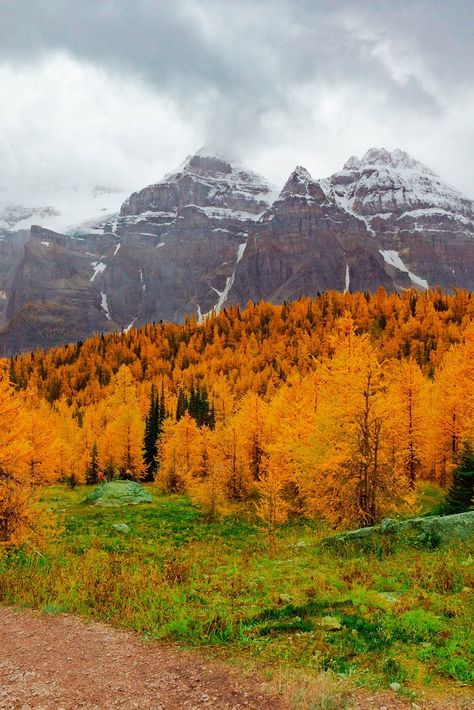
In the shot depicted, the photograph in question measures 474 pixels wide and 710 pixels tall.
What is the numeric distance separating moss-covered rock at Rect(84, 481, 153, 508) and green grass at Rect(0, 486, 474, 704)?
2306 cm

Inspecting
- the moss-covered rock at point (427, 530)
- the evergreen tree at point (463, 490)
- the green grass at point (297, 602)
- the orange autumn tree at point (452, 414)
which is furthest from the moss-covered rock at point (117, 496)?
the moss-covered rock at point (427, 530)

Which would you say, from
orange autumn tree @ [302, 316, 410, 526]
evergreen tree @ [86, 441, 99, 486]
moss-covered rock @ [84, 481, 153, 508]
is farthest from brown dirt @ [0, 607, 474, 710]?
evergreen tree @ [86, 441, 99, 486]

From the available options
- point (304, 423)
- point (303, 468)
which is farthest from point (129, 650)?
point (304, 423)

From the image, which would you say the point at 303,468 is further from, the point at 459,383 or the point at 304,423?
the point at 459,383

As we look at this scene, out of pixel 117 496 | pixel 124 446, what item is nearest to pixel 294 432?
pixel 117 496

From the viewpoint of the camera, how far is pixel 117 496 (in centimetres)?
3925

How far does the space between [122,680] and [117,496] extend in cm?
3434

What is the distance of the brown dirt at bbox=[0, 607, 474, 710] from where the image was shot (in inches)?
236

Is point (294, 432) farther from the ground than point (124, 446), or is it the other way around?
point (294, 432)

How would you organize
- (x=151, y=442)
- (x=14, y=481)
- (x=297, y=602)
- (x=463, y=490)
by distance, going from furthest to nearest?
(x=151, y=442)
(x=463, y=490)
(x=14, y=481)
(x=297, y=602)

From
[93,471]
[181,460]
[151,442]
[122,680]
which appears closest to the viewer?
[122,680]

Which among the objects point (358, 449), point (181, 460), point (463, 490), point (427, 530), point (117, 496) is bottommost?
point (117, 496)

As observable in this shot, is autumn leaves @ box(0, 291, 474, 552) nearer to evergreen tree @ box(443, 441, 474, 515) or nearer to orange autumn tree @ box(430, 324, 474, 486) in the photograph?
orange autumn tree @ box(430, 324, 474, 486)

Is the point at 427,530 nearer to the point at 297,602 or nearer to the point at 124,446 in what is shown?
the point at 297,602
